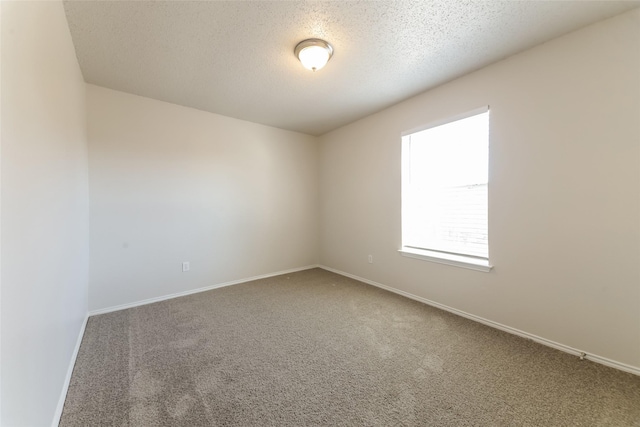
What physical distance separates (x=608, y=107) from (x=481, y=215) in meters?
1.17

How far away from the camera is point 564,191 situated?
6.45ft

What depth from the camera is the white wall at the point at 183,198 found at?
2758mm

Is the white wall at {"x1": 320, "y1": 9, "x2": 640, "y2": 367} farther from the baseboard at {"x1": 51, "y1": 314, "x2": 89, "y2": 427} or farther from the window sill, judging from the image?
the baseboard at {"x1": 51, "y1": 314, "x2": 89, "y2": 427}

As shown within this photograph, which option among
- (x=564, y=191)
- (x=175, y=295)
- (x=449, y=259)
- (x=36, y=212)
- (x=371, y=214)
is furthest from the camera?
(x=371, y=214)

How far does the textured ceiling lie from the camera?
5.59ft

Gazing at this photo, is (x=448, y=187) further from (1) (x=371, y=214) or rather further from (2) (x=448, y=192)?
(1) (x=371, y=214)

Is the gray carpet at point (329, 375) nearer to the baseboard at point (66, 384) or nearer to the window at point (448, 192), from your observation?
the baseboard at point (66, 384)

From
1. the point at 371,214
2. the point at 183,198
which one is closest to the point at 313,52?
the point at 371,214

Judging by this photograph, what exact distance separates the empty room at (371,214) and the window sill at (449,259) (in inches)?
1.2

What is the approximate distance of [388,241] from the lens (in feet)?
11.2

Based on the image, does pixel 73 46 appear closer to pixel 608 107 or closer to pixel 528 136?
pixel 528 136

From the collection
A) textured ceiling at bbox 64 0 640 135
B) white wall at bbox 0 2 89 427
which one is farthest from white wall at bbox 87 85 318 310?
white wall at bbox 0 2 89 427

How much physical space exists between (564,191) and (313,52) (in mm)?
2319

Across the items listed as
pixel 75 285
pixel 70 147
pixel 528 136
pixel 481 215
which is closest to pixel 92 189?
pixel 70 147
